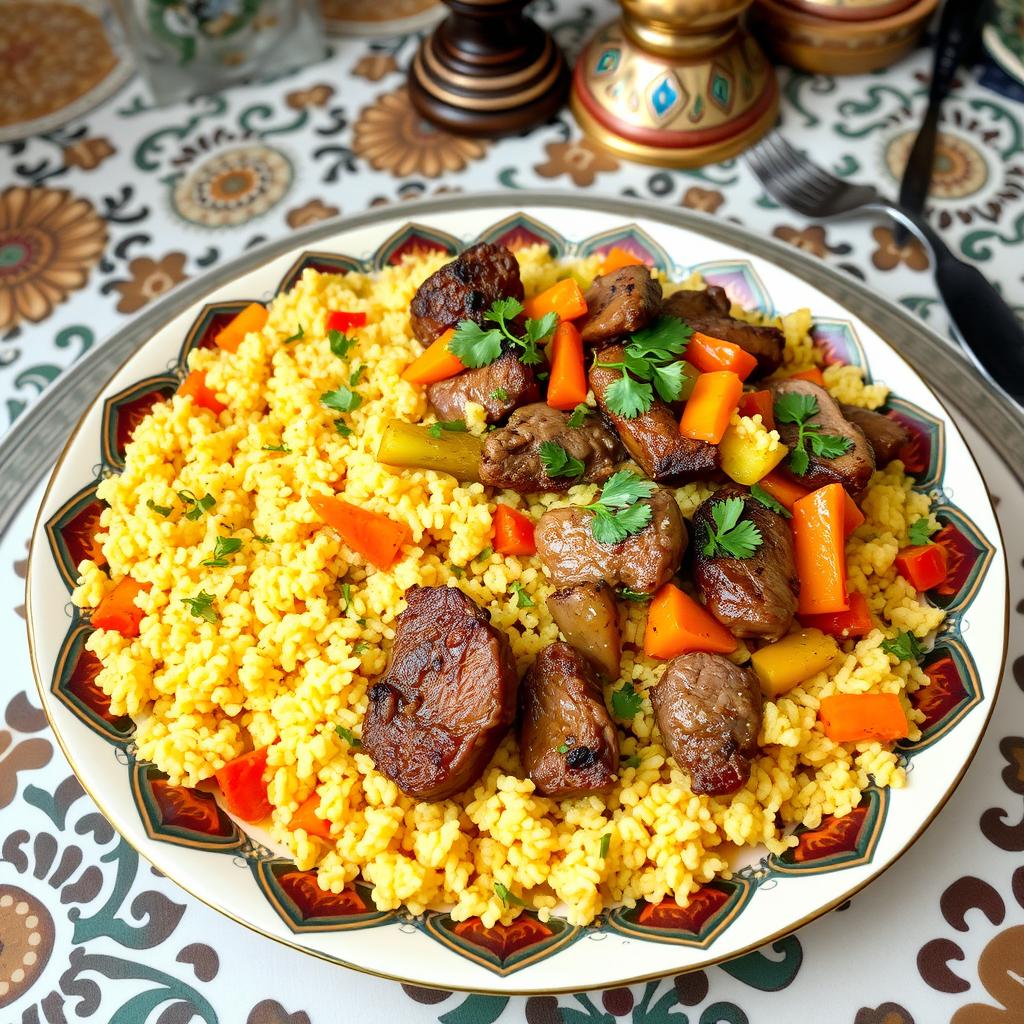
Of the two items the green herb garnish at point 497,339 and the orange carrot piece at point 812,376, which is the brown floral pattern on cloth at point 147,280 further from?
the orange carrot piece at point 812,376

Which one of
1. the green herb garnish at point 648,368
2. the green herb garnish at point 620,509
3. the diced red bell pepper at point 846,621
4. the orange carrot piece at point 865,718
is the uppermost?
the green herb garnish at point 648,368

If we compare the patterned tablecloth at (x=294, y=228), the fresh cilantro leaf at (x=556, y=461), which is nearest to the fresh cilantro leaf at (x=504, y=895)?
the patterned tablecloth at (x=294, y=228)

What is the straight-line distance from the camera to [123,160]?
5.25m

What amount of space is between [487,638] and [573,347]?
1.15 meters

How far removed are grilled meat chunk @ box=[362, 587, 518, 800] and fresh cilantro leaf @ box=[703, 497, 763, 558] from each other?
2.38 feet

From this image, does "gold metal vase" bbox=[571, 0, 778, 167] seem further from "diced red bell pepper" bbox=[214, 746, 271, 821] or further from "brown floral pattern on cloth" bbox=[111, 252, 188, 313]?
"diced red bell pepper" bbox=[214, 746, 271, 821]

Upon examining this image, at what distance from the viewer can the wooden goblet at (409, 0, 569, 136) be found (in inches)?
194

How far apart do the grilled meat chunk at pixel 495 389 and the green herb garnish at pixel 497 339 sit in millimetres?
34

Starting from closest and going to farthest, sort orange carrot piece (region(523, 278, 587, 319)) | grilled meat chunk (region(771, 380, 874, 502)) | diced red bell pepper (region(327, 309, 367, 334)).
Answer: grilled meat chunk (region(771, 380, 874, 502)) < orange carrot piece (region(523, 278, 587, 319)) < diced red bell pepper (region(327, 309, 367, 334))

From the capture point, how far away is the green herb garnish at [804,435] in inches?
122

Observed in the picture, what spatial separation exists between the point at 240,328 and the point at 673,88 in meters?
2.61

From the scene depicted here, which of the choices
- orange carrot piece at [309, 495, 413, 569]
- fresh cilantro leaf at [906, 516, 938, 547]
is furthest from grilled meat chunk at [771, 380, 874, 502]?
orange carrot piece at [309, 495, 413, 569]

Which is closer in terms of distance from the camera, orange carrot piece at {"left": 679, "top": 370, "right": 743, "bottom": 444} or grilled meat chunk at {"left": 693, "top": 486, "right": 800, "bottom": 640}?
grilled meat chunk at {"left": 693, "top": 486, "right": 800, "bottom": 640}

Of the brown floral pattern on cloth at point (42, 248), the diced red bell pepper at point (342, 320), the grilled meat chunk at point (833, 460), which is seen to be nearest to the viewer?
the grilled meat chunk at point (833, 460)
